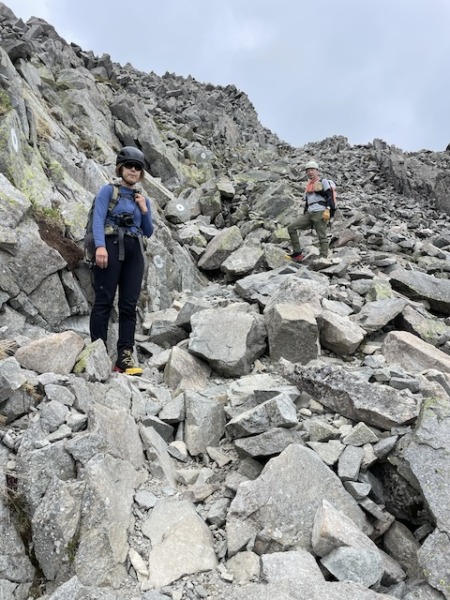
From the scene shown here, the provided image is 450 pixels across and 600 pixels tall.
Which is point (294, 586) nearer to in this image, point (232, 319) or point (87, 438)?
point (87, 438)

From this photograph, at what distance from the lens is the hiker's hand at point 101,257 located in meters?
7.41

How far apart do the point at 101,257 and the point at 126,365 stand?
6.88 ft

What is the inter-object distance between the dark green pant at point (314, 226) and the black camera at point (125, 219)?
27.9 ft

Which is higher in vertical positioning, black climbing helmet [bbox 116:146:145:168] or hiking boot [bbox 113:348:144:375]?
black climbing helmet [bbox 116:146:145:168]

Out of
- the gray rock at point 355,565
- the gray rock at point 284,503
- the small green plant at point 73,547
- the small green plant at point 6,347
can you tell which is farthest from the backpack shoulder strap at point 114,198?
the gray rock at point 355,565

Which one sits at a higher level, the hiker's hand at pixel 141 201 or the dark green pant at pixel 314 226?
the dark green pant at pixel 314 226

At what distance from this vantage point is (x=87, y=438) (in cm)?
474

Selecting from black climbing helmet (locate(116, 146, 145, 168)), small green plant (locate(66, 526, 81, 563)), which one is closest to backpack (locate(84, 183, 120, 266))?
black climbing helmet (locate(116, 146, 145, 168))

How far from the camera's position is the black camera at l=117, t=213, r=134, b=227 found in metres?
7.87

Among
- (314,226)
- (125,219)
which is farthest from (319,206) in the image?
(125,219)

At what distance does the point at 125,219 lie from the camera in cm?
787

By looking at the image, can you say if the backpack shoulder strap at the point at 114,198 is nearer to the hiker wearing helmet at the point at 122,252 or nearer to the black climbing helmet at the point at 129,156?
the hiker wearing helmet at the point at 122,252

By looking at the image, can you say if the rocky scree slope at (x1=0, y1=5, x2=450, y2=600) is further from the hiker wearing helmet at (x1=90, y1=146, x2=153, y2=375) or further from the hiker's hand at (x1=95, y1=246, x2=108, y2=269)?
the hiker's hand at (x1=95, y1=246, x2=108, y2=269)

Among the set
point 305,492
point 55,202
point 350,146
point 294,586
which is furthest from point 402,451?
point 350,146
